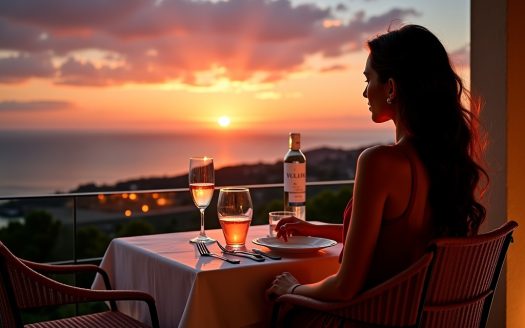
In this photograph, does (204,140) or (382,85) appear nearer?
(382,85)

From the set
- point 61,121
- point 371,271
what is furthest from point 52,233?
point 371,271

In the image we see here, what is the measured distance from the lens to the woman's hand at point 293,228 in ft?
7.35

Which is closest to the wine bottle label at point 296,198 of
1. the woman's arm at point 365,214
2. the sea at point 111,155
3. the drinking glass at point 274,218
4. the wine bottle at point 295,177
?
the wine bottle at point 295,177

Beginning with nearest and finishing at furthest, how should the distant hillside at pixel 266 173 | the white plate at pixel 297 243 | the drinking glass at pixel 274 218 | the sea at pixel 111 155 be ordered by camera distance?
the white plate at pixel 297 243
the drinking glass at pixel 274 218
the distant hillside at pixel 266 173
the sea at pixel 111 155

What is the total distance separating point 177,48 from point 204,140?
2.33 meters

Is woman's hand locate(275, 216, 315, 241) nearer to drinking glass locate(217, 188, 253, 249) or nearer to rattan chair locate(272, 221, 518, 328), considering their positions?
drinking glass locate(217, 188, 253, 249)

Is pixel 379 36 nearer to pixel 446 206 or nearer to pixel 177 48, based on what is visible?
pixel 446 206

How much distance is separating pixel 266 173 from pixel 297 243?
14.8 m

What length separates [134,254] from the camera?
2236 millimetres

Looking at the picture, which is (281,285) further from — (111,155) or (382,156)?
(111,155)

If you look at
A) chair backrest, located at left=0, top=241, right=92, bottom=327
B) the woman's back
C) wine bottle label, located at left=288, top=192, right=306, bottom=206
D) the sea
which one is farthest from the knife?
the sea

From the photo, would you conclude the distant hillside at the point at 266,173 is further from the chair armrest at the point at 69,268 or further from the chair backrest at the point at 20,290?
the chair backrest at the point at 20,290

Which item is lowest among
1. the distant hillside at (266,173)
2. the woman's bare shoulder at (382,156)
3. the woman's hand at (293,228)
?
the distant hillside at (266,173)

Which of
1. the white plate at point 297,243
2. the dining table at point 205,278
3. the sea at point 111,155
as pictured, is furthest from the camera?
the sea at point 111,155
